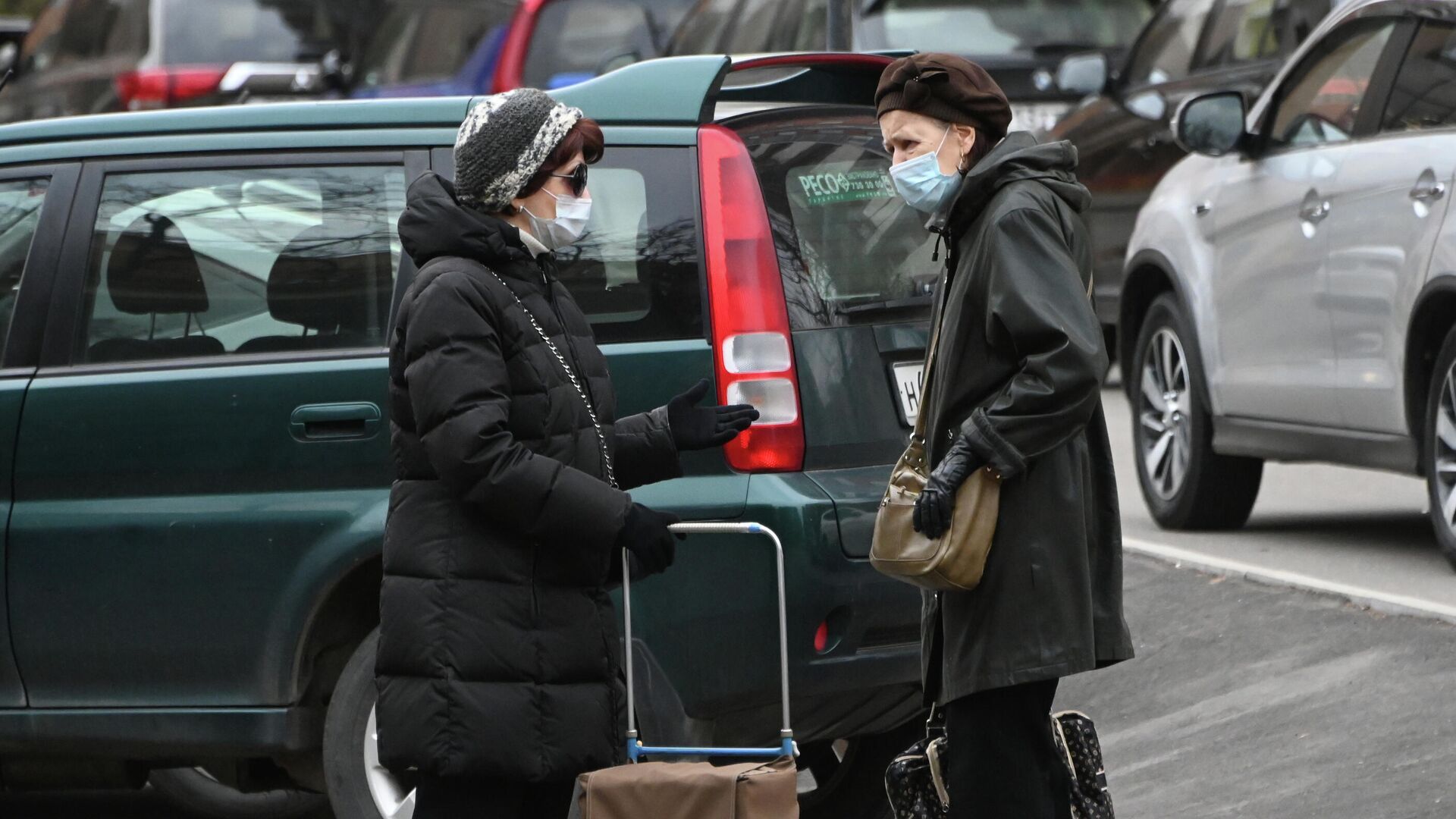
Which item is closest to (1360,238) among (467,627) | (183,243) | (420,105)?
(420,105)

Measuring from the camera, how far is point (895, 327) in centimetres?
496

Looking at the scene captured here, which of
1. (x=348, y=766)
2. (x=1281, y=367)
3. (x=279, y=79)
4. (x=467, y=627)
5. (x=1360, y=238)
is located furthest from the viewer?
(x=279, y=79)

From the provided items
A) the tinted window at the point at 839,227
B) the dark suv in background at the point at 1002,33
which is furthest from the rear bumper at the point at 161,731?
the dark suv in background at the point at 1002,33

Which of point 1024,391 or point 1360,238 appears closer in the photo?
point 1024,391

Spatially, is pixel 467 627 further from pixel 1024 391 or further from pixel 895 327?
pixel 895 327

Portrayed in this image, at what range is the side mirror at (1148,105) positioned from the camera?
10000 mm

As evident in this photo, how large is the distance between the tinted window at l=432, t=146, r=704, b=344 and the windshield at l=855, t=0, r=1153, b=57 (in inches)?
261

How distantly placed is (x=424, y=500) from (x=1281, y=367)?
14.4ft

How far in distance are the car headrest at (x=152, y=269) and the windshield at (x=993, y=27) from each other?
669cm

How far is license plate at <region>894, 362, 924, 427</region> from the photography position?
4.93m

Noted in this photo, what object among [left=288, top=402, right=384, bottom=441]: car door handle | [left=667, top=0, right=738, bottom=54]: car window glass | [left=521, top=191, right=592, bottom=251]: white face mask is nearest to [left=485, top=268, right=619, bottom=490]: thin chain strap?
[left=521, top=191, right=592, bottom=251]: white face mask

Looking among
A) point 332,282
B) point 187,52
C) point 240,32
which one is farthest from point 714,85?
point 240,32

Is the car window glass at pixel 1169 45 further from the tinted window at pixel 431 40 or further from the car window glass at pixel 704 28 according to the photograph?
the tinted window at pixel 431 40

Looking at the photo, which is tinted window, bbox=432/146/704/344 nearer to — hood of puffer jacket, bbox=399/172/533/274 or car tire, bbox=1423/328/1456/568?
hood of puffer jacket, bbox=399/172/533/274
